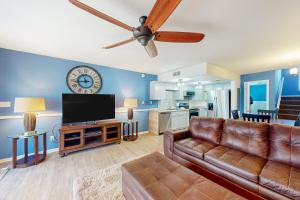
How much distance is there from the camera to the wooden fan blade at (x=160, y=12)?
107cm

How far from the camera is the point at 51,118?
10.4 feet

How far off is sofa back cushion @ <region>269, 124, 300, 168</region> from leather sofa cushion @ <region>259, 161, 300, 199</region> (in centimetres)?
12

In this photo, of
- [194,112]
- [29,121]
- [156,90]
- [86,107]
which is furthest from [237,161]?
[194,112]

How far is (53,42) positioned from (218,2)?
8.83 ft

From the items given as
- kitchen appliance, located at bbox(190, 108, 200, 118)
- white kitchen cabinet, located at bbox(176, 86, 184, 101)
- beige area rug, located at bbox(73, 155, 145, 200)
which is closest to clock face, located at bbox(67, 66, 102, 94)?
beige area rug, located at bbox(73, 155, 145, 200)

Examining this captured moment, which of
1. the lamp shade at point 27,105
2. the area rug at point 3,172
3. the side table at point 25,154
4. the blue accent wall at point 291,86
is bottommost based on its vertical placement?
the area rug at point 3,172

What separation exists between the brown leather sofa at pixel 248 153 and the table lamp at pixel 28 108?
8.54 feet

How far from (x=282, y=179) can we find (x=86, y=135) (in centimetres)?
342

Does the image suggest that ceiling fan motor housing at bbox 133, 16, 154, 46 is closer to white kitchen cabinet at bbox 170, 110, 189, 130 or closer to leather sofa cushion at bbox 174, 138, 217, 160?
leather sofa cushion at bbox 174, 138, 217, 160

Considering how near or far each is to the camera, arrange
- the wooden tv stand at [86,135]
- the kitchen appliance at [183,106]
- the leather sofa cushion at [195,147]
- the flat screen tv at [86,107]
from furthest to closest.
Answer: the kitchen appliance at [183,106]
the flat screen tv at [86,107]
the wooden tv stand at [86,135]
the leather sofa cushion at [195,147]

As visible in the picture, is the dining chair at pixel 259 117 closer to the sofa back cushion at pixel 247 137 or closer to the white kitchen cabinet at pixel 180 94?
the sofa back cushion at pixel 247 137

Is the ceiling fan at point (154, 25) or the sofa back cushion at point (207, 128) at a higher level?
the ceiling fan at point (154, 25)

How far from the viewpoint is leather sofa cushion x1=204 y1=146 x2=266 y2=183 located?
1541 mm

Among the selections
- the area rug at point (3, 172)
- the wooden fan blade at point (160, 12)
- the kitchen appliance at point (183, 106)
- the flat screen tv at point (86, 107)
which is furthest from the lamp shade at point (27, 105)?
the kitchen appliance at point (183, 106)
